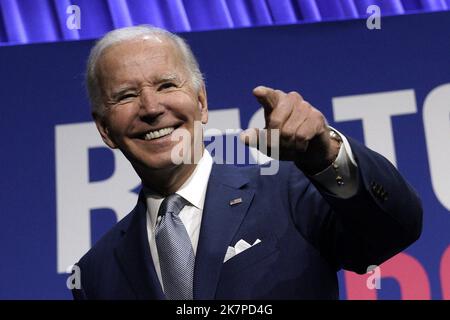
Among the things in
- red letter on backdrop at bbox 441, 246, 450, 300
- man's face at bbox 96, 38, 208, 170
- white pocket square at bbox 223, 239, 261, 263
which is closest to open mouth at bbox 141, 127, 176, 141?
man's face at bbox 96, 38, 208, 170

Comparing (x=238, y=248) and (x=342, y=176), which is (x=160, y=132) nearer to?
(x=238, y=248)

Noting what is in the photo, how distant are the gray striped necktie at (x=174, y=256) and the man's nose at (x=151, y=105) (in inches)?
6.3

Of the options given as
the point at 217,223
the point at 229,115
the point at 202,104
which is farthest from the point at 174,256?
the point at 229,115

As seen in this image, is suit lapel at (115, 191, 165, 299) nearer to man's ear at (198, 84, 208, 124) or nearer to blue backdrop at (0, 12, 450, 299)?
man's ear at (198, 84, 208, 124)

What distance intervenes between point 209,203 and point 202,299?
0.18m

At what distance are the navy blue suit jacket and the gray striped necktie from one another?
0.02m

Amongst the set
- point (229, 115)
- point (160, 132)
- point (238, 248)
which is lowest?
point (238, 248)

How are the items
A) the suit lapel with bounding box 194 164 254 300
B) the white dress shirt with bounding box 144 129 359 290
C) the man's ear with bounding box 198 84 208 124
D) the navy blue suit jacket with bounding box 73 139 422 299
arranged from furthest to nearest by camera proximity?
1. the man's ear with bounding box 198 84 208 124
2. the white dress shirt with bounding box 144 129 359 290
3. the suit lapel with bounding box 194 164 254 300
4. the navy blue suit jacket with bounding box 73 139 422 299

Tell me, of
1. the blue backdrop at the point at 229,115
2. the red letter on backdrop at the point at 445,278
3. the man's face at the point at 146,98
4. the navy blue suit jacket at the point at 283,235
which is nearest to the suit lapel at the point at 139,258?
the navy blue suit jacket at the point at 283,235

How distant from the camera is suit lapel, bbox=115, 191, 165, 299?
4.47 feet

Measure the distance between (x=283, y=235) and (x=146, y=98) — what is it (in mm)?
338

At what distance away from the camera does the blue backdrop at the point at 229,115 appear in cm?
229

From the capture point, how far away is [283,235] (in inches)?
52.0

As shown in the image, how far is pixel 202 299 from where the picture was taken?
4.23ft
